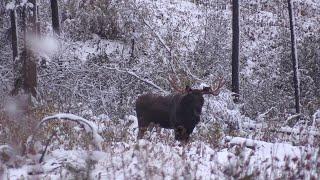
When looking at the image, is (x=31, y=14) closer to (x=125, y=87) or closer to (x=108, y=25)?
(x=125, y=87)

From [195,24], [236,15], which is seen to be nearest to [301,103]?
[236,15]

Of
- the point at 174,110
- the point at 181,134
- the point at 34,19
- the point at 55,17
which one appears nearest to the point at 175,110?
the point at 174,110

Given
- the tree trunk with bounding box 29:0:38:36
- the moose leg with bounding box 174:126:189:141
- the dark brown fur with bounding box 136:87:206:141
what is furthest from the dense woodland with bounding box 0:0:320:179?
the dark brown fur with bounding box 136:87:206:141

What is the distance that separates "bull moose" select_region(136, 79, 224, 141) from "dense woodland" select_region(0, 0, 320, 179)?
0.91 feet

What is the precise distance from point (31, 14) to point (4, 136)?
5959mm

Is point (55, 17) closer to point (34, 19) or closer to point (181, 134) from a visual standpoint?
point (34, 19)

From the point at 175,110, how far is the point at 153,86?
573 centimetres

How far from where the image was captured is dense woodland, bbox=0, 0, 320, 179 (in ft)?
17.4

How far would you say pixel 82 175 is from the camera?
4551mm

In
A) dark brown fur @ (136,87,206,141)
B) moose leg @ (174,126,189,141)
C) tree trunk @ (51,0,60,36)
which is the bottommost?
moose leg @ (174,126,189,141)

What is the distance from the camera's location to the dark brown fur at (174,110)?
9250mm

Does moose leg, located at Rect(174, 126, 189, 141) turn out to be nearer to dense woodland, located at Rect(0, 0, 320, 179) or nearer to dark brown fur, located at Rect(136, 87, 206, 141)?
dark brown fur, located at Rect(136, 87, 206, 141)

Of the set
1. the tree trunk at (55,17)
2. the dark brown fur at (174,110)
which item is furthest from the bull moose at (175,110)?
the tree trunk at (55,17)

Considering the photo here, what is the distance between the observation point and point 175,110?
938 cm
